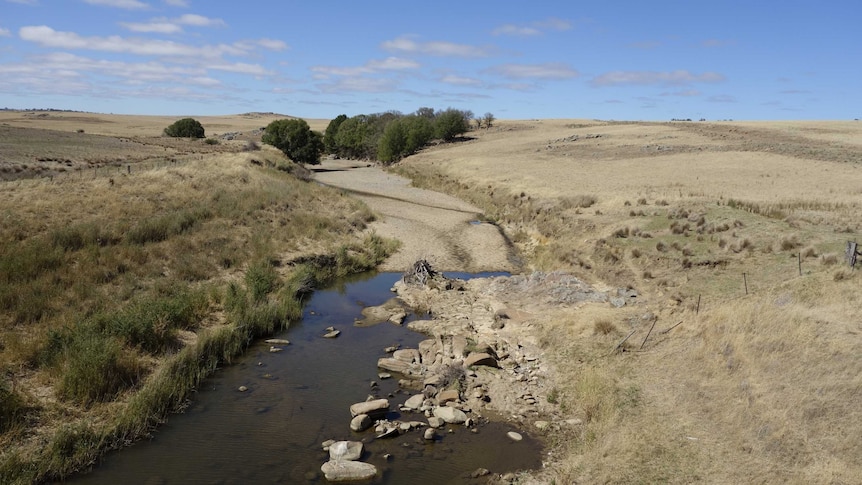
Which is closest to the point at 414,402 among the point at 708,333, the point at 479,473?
the point at 479,473

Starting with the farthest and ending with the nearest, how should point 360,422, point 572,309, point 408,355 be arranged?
point 572,309, point 408,355, point 360,422

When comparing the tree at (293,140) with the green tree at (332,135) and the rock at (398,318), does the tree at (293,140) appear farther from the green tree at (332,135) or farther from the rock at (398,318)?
the rock at (398,318)

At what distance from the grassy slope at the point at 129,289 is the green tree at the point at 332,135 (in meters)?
82.0

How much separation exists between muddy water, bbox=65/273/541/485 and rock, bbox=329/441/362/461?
8.7 inches

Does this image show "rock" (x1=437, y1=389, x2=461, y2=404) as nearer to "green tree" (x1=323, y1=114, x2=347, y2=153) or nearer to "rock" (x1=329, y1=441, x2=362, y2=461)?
"rock" (x1=329, y1=441, x2=362, y2=461)

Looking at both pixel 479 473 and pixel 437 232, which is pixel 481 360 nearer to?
pixel 479 473

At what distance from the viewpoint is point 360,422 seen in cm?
1243

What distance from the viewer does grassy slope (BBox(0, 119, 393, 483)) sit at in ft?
38.6

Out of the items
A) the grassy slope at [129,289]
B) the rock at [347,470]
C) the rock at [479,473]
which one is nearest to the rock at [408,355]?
the grassy slope at [129,289]

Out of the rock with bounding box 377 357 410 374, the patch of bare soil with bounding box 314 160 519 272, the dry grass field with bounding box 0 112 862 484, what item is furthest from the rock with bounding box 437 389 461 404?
the patch of bare soil with bounding box 314 160 519 272

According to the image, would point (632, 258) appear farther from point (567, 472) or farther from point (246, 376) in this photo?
point (246, 376)

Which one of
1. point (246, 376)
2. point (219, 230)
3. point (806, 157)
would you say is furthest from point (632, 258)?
point (806, 157)

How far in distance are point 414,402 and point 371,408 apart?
1321 mm

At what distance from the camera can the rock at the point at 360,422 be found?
12391 mm
